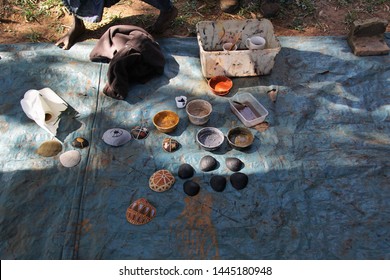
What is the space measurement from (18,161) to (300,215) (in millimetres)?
2101

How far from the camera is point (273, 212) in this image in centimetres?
224

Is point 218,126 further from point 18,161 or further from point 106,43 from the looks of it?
point 18,161

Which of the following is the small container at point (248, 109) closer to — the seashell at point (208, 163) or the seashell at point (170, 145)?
the seashell at point (208, 163)

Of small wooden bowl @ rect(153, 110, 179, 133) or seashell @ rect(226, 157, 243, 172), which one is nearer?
seashell @ rect(226, 157, 243, 172)

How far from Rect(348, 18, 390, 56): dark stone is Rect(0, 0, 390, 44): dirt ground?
1.18 feet

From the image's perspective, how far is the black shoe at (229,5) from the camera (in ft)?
12.4

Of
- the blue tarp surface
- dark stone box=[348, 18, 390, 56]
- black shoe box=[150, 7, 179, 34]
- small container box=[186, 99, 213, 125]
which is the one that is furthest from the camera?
black shoe box=[150, 7, 179, 34]

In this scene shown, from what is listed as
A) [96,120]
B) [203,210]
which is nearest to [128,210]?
[203,210]

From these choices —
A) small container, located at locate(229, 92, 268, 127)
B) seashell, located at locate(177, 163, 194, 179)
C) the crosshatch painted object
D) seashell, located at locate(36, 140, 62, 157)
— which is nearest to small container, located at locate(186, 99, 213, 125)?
small container, located at locate(229, 92, 268, 127)

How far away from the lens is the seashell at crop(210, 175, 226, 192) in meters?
2.32

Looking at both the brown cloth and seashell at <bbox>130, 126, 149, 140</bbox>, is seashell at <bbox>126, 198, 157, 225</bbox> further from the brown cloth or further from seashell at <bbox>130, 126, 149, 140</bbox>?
the brown cloth

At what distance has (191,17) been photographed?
3811 mm

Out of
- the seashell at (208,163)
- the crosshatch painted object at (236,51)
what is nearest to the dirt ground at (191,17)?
Answer: the crosshatch painted object at (236,51)

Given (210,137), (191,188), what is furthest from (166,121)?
(191,188)
